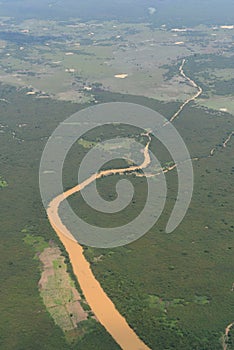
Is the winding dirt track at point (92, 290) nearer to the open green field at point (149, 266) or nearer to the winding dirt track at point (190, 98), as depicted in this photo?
the open green field at point (149, 266)

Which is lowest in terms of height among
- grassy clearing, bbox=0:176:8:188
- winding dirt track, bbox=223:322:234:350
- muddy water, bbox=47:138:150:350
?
grassy clearing, bbox=0:176:8:188

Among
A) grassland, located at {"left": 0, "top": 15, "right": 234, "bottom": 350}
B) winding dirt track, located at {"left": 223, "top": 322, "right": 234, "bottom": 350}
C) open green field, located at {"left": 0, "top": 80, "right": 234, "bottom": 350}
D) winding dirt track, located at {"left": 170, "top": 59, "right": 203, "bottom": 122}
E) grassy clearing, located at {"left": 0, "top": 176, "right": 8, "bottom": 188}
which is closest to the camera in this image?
winding dirt track, located at {"left": 223, "top": 322, "right": 234, "bottom": 350}

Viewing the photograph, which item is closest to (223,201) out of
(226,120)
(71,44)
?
(226,120)

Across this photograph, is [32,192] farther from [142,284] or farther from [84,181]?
[142,284]

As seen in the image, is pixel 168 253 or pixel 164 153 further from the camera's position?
pixel 164 153

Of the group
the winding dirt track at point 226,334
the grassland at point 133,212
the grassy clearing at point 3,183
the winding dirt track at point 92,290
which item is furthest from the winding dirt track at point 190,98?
the winding dirt track at point 226,334

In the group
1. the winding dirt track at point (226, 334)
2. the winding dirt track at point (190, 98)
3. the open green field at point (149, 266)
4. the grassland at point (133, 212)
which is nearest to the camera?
the winding dirt track at point (226, 334)

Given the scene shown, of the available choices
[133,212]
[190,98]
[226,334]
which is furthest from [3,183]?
[190,98]

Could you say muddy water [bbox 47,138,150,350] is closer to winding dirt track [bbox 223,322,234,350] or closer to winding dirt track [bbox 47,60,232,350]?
winding dirt track [bbox 47,60,232,350]

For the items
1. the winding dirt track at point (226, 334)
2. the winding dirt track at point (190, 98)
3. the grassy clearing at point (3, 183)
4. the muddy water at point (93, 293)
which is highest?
the winding dirt track at point (226, 334)

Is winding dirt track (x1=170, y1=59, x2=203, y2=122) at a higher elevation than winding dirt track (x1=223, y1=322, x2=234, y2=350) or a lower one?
lower

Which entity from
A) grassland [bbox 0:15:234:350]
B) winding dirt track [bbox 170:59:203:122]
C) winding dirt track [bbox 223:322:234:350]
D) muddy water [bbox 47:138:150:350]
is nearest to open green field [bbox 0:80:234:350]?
grassland [bbox 0:15:234:350]
